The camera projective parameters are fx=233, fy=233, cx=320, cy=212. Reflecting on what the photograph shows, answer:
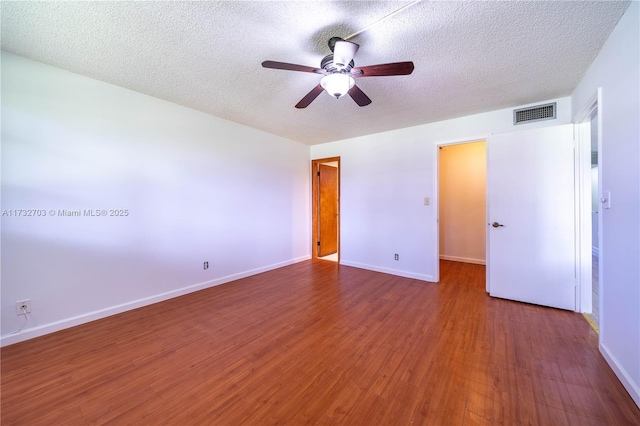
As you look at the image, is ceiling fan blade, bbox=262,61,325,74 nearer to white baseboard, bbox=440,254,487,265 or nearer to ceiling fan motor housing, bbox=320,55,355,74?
ceiling fan motor housing, bbox=320,55,355,74

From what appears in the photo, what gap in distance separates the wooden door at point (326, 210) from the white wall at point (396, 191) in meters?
0.66

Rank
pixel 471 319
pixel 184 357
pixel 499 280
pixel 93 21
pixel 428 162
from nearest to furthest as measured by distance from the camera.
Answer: pixel 93 21 < pixel 184 357 < pixel 471 319 < pixel 499 280 < pixel 428 162

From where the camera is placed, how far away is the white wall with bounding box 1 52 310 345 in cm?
204

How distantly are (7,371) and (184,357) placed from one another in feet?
3.92

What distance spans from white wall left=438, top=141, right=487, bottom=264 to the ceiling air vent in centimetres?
148

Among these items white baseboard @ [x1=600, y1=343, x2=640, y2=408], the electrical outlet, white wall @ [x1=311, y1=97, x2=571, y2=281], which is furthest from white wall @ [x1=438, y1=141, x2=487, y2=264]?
the electrical outlet

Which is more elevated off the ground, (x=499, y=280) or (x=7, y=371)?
(x=499, y=280)

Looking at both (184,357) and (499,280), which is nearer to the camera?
(184,357)

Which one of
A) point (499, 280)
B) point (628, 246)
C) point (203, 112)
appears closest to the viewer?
point (628, 246)

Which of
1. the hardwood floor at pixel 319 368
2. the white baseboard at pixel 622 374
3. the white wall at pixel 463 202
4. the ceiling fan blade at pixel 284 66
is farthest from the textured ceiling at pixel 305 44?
the hardwood floor at pixel 319 368

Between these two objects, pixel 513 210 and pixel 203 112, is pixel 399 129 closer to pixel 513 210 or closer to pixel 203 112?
pixel 513 210

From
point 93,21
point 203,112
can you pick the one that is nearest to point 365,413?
point 93,21

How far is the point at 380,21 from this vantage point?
1.57 m

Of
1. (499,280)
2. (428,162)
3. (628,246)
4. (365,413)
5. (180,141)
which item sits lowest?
(365,413)
